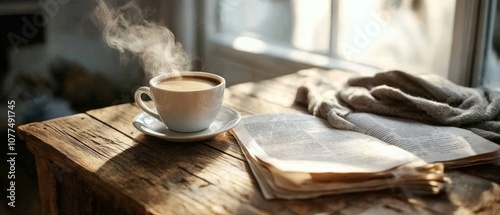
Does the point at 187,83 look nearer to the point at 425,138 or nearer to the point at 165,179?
the point at 165,179

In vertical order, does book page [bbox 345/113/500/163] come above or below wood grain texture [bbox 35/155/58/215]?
above

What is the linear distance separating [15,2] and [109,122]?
37.5 inches

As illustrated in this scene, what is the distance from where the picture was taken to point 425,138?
877 mm

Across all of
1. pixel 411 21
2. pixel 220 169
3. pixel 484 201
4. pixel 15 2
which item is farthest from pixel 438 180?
pixel 15 2

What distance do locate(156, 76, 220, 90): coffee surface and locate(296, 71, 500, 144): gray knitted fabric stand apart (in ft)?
0.74

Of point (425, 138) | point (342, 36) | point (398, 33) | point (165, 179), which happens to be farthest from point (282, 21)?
point (165, 179)

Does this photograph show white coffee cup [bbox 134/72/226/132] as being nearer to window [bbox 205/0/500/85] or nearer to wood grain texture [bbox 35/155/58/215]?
wood grain texture [bbox 35/155/58/215]

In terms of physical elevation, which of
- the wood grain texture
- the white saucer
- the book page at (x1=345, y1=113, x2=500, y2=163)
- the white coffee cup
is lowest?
the wood grain texture

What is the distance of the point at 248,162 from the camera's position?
0.80 meters

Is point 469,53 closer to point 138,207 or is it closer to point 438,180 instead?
point 438,180

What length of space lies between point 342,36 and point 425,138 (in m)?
0.91

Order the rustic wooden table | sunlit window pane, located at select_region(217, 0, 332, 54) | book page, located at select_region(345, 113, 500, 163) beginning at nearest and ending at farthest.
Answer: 1. the rustic wooden table
2. book page, located at select_region(345, 113, 500, 163)
3. sunlit window pane, located at select_region(217, 0, 332, 54)

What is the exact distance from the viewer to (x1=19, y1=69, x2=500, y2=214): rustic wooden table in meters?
0.67

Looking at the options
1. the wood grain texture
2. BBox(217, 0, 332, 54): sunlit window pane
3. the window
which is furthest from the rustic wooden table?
BBox(217, 0, 332, 54): sunlit window pane
